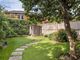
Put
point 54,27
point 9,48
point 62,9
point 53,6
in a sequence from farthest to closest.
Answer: point 54,27 → point 9,48 → point 53,6 → point 62,9

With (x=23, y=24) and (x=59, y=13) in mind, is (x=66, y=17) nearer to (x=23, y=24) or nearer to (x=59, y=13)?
(x=59, y=13)

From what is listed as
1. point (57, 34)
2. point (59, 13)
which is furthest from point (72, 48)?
point (57, 34)

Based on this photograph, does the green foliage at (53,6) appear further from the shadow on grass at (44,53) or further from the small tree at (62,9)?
the shadow on grass at (44,53)

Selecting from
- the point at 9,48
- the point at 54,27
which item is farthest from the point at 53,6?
the point at 54,27

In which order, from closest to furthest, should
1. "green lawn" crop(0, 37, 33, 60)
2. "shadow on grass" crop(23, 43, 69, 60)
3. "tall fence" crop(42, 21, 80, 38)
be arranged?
"shadow on grass" crop(23, 43, 69, 60)
"green lawn" crop(0, 37, 33, 60)
"tall fence" crop(42, 21, 80, 38)

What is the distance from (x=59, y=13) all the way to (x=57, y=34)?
7139 mm

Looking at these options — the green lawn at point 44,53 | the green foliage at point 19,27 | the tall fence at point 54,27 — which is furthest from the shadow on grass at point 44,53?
the green foliage at point 19,27

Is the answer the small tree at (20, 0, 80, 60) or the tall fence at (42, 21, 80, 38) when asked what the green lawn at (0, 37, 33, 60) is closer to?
the small tree at (20, 0, 80, 60)

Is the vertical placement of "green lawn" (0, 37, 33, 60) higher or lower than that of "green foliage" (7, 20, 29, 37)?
lower

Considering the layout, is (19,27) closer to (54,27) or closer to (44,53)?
(54,27)

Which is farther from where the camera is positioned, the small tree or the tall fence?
the tall fence

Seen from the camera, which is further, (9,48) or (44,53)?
(9,48)

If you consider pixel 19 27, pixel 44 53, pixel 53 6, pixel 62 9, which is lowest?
pixel 44 53

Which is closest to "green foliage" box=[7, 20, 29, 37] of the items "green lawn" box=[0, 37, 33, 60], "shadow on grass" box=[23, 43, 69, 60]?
"green lawn" box=[0, 37, 33, 60]
